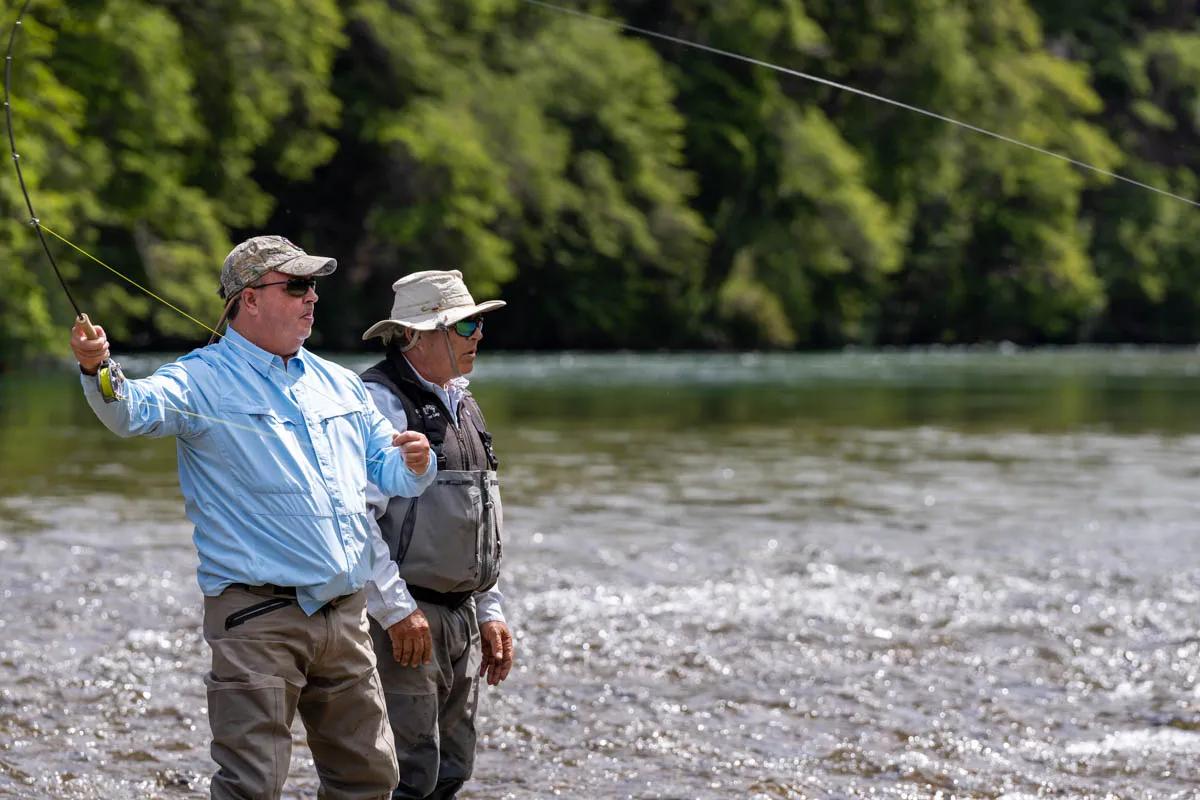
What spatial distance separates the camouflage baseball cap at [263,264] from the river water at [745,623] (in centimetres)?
212

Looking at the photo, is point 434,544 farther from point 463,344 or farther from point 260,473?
point 260,473

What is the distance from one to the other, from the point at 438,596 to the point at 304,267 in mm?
968

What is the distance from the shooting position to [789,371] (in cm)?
3875

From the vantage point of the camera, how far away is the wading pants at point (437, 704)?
15.8 feet

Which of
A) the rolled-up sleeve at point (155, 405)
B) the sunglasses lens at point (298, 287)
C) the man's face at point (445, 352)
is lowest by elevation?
the rolled-up sleeve at point (155, 405)

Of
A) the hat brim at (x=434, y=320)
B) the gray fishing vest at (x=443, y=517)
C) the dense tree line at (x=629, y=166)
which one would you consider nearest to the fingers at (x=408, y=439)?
the gray fishing vest at (x=443, y=517)

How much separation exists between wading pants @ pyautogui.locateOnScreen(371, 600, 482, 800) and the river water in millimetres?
995

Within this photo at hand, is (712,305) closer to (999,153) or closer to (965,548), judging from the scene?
(999,153)

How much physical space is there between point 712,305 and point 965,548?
113ft

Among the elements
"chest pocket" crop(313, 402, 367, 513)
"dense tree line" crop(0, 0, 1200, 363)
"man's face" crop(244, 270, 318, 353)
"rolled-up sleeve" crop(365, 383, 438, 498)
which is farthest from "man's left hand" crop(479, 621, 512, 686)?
"dense tree line" crop(0, 0, 1200, 363)

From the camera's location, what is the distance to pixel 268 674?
4297 mm

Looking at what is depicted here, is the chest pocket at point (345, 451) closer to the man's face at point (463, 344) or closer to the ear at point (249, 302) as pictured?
the ear at point (249, 302)

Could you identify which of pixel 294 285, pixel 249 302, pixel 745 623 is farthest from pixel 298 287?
pixel 745 623

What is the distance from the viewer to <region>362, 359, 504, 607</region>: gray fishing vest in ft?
15.8
